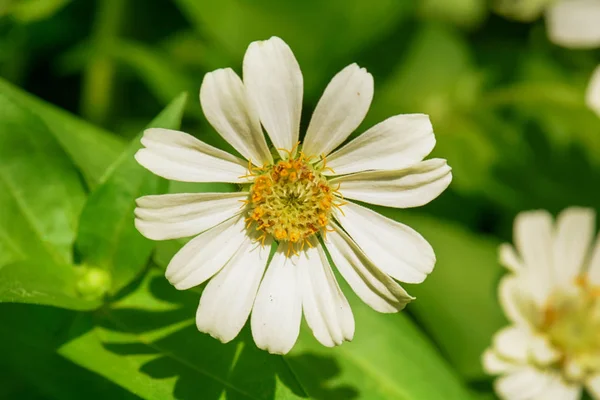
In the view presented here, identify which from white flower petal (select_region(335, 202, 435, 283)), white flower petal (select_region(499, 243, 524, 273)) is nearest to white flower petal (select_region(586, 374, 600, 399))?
white flower petal (select_region(499, 243, 524, 273))

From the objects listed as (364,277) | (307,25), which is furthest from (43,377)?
(307,25)

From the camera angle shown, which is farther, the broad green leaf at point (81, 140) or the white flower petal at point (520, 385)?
the white flower petal at point (520, 385)

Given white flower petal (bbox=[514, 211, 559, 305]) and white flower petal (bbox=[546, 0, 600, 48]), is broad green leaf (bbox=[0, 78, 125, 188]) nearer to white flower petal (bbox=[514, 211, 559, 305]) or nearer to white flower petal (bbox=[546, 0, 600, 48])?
white flower petal (bbox=[514, 211, 559, 305])

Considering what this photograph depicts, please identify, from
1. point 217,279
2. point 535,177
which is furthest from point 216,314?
point 535,177

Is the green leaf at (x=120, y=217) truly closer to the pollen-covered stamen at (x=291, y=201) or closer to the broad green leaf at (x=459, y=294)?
the pollen-covered stamen at (x=291, y=201)

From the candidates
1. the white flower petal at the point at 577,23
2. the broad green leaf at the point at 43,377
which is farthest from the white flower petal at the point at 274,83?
the white flower petal at the point at 577,23
